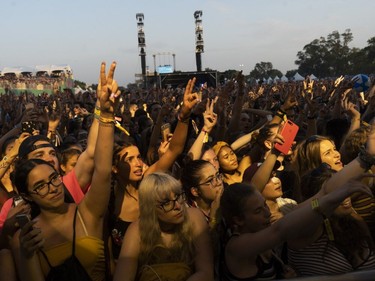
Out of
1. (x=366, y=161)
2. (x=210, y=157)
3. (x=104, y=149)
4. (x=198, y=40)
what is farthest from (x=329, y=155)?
(x=198, y=40)

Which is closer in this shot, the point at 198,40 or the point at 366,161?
the point at 366,161

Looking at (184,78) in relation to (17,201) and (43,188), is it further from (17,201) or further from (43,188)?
(43,188)

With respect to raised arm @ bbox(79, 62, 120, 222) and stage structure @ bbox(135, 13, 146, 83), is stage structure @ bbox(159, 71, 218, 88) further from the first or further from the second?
raised arm @ bbox(79, 62, 120, 222)

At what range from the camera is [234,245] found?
7.83 ft

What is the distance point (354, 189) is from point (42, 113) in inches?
197

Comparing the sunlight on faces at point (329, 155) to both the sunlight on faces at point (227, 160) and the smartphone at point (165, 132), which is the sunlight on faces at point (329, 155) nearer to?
the sunlight on faces at point (227, 160)

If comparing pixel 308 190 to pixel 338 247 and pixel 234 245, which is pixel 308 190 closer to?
pixel 338 247

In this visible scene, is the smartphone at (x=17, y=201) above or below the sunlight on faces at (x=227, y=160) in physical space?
above

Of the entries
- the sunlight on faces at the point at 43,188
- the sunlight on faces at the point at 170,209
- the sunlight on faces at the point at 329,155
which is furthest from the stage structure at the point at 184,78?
the sunlight on faces at the point at 170,209

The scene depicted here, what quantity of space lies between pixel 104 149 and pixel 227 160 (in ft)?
6.50

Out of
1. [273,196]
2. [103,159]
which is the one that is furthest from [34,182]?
[273,196]

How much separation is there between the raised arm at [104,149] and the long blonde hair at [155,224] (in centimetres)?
21

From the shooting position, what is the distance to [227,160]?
4312mm

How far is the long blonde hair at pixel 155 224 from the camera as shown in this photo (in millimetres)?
2492
